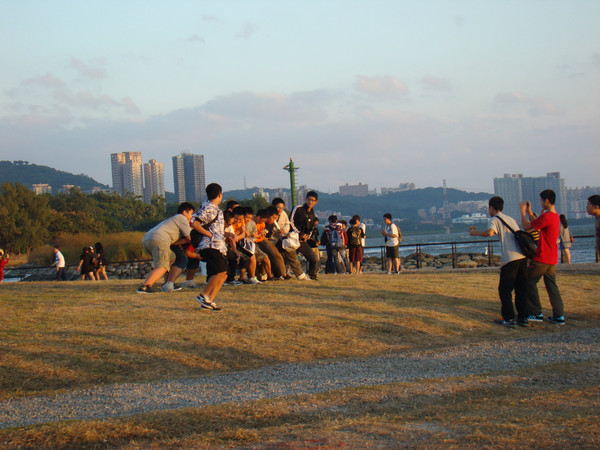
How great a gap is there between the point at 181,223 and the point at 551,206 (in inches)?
233

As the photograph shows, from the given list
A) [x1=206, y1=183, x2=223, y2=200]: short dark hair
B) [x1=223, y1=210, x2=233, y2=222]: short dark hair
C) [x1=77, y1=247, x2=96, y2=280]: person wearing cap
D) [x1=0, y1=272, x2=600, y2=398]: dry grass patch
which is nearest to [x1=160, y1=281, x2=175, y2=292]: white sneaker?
[x1=0, y1=272, x2=600, y2=398]: dry grass patch

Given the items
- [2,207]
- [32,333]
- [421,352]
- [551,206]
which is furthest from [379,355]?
[2,207]

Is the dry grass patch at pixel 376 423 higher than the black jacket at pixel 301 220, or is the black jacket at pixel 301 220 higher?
the black jacket at pixel 301 220

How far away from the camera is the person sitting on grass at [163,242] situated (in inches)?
412

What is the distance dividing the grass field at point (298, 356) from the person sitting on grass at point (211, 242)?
15.1 inches

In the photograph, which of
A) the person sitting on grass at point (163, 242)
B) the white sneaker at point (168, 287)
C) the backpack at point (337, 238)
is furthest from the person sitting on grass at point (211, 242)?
the backpack at point (337, 238)

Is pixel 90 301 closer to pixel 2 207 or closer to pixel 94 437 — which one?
pixel 94 437

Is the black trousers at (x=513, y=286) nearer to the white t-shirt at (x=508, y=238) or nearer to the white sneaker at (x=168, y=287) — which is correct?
the white t-shirt at (x=508, y=238)

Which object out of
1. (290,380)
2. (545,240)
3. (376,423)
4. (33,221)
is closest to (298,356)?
(290,380)

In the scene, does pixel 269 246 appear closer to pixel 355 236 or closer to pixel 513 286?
pixel 513 286

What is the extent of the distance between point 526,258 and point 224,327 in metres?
4.51

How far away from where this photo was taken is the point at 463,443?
4020 mm

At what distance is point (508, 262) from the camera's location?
9.41 metres

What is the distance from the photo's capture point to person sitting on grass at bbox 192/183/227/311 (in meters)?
9.06
